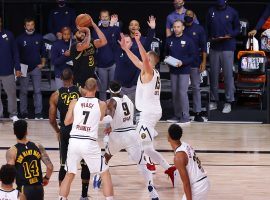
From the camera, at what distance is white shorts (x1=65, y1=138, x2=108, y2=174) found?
34.5 ft

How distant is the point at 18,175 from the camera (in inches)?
372

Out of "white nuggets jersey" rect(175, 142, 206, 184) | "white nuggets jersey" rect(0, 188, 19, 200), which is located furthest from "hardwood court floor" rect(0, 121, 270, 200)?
"white nuggets jersey" rect(0, 188, 19, 200)

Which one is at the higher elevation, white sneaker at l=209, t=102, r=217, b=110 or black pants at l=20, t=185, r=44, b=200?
black pants at l=20, t=185, r=44, b=200

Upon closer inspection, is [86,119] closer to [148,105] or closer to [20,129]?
[20,129]

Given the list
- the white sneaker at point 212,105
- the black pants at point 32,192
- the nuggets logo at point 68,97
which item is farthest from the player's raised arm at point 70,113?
the white sneaker at point 212,105

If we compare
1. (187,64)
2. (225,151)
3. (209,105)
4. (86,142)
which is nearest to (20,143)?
(86,142)

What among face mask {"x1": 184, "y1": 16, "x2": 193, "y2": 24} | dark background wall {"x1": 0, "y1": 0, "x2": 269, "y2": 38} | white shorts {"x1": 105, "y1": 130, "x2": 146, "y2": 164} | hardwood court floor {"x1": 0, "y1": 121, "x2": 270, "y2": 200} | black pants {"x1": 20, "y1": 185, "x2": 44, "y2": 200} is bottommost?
hardwood court floor {"x1": 0, "y1": 121, "x2": 270, "y2": 200}

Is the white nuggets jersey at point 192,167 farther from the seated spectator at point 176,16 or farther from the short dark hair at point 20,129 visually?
the seated spectator at point 176,16

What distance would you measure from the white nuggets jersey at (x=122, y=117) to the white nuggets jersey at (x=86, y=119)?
865mm

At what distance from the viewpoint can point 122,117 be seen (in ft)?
37.7

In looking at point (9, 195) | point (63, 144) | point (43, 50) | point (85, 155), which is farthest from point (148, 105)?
point (43, 50)

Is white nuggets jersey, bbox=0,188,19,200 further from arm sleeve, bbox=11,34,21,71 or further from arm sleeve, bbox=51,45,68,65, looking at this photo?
arm sleeve, bbox=11,34,21,71

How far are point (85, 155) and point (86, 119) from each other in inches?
17.7

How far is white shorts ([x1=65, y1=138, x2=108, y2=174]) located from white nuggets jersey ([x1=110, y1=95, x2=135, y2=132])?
0.96 meters
